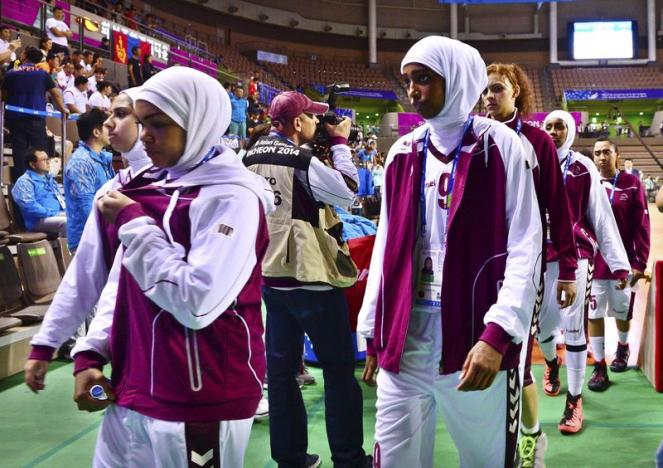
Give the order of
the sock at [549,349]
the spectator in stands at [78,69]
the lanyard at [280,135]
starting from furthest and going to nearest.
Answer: the spectator in stands at [78,69] < the sock at [549,349] < the lanyard at [280,135]

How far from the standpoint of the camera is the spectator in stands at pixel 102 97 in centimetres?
1018

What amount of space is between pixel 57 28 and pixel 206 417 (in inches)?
466

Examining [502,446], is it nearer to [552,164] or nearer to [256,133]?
[552,164]

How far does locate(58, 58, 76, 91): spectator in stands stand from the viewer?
9.88 meters

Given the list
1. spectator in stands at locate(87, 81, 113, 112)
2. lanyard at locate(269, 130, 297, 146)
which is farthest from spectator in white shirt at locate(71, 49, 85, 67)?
lanyard at locate(269, 130, 297, 146)

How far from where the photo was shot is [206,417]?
152 cm

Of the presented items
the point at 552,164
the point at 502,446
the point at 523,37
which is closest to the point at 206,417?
the point at 502,446

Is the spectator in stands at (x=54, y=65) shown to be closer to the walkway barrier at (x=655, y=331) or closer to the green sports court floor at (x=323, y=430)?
the green sports court floor at (x=323, y=430)

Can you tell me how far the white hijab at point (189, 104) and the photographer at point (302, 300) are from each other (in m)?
1.24

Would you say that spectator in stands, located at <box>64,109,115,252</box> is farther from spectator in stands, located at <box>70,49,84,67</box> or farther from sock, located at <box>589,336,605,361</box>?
spectator in stands, located at <box>70,49,84,67</box>

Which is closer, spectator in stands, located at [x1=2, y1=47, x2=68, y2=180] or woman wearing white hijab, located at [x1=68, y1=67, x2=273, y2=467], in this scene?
woman wearing white hijab, located at [x1=68, y1=67, x2=273, y2=467]

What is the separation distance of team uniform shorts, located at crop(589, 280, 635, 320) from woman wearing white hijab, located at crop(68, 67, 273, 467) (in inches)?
139

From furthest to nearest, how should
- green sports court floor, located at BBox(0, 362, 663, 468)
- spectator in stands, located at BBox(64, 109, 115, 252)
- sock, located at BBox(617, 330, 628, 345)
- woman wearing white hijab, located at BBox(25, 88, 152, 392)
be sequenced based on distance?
sock, located at BBox(617, 330, 628, 345)
spectator in stands, located at BBox(64, 109, 115, 252)
green sports court floor, located at BBox(0, 362, 663, 468)
woman wearing white hijab, located at BBox(25, 88, 152, 392)

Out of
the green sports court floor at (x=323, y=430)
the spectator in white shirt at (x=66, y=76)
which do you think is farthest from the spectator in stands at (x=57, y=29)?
the green sports court floor at (x=323, y=430)
